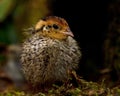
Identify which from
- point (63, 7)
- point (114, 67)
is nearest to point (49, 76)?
point (114, 67)

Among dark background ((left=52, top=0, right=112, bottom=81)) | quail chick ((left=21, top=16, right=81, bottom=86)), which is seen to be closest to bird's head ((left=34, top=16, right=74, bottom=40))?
quail chick ((left=21, top=16, right=81, bottom=86))

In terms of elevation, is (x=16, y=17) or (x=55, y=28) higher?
(x=16, y=17)

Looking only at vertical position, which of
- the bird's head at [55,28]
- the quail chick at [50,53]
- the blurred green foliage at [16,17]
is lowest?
the quail chick at [50,53]

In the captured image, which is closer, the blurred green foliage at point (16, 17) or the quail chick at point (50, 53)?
the quail chick at point (50, 53)

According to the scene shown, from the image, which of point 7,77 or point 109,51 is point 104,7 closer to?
point 109,51

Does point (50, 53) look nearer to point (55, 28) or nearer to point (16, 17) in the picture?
point (55, 28)

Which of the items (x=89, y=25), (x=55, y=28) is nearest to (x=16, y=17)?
(x=89, y=25)

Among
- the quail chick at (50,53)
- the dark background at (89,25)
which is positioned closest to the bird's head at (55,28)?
the quail chick at (50,53)

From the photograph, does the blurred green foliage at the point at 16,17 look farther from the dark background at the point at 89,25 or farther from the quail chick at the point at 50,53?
the quail chick at the point at 50,53
